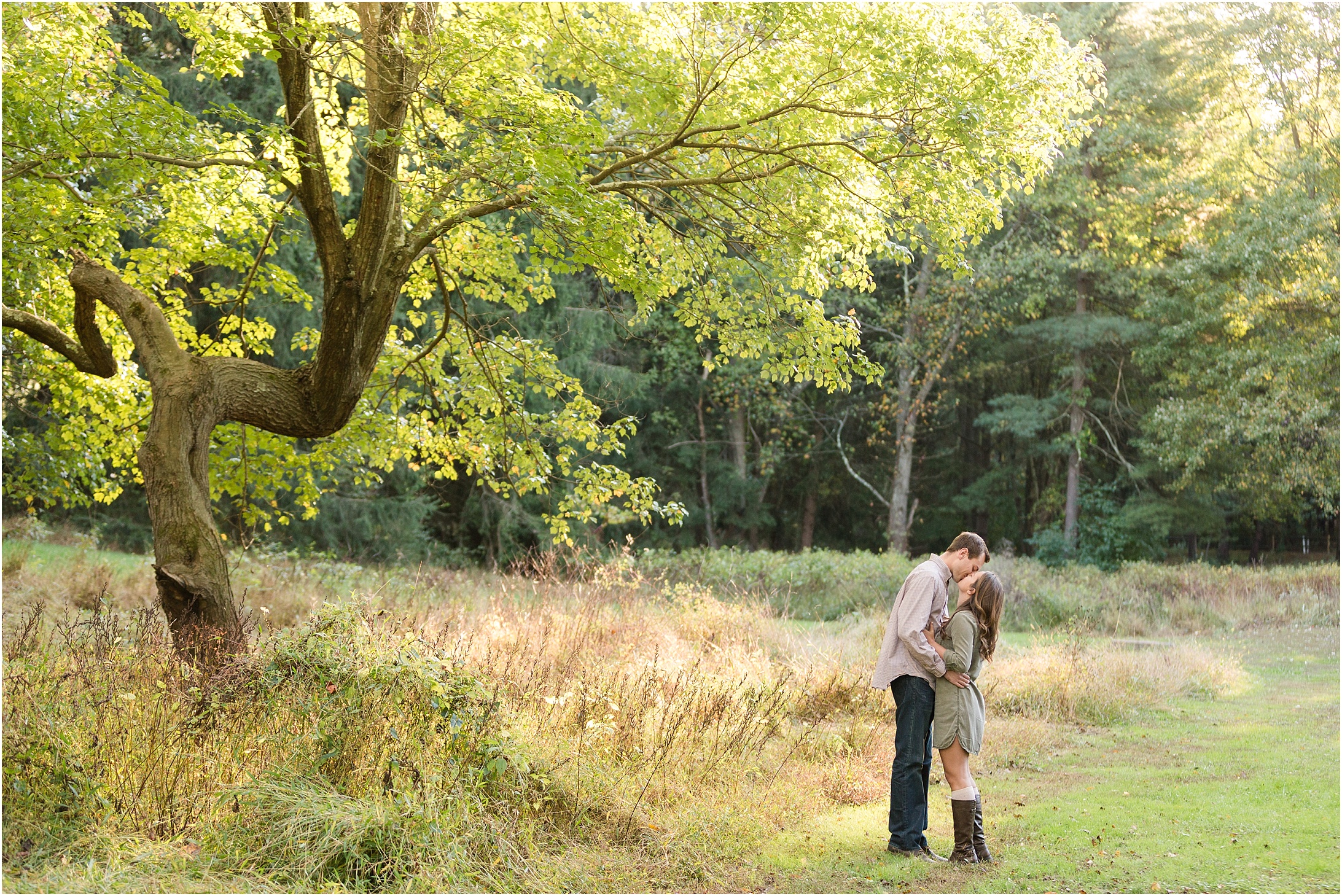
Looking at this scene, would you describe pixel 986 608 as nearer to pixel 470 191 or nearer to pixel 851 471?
pixel 470 191

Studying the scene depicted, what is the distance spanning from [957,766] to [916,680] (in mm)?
484

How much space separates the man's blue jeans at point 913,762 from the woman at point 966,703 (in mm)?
71

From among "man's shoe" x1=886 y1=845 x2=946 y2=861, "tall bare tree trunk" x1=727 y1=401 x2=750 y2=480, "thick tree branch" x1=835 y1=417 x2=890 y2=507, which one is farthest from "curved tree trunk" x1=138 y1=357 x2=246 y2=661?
"tall bare tree trunk" x1=727 y1=401 x2=750 y2=480

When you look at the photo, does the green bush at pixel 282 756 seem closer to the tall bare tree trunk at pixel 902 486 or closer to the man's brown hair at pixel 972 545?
the man's brown hair at pixel 972 545

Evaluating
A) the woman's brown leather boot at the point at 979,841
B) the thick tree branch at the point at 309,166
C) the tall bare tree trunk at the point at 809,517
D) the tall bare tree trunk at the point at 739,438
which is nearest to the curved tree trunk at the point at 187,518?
the thick tree branch at the point at 309,166

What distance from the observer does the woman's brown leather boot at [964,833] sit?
5320 millimetres

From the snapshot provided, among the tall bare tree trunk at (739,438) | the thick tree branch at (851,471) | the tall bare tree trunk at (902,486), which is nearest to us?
the thick tree branch at (851,471)

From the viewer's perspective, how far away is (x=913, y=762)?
5.41m

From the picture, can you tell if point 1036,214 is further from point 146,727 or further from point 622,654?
point 146,727

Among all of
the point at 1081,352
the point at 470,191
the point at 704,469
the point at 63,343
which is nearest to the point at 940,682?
the point at 470,191

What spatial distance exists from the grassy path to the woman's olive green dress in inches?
26.4

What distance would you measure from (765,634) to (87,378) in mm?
6832

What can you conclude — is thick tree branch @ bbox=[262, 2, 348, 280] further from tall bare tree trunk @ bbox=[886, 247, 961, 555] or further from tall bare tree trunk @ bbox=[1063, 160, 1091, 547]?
tall bare tree trunk @ bbox=[1063, 160, 1091, 547]

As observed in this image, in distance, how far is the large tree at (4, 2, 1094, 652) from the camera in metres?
6.25
